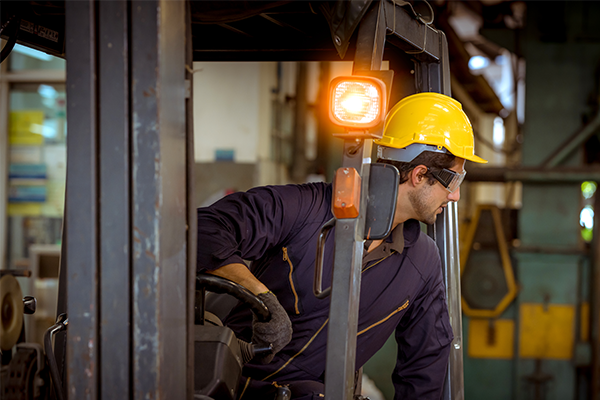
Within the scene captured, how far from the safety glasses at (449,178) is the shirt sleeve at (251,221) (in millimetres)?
499

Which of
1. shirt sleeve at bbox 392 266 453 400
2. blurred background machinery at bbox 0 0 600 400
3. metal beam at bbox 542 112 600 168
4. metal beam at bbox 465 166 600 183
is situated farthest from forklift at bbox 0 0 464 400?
metal beam at bbox 542 112 600 168

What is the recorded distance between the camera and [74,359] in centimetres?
134

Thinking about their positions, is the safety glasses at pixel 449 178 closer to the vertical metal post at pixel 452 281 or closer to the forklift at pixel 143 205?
the vertical metal post at pixel 452 281

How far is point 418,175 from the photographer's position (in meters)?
2.31

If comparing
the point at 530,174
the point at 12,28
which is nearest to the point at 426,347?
the point at 12,28

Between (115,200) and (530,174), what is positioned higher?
(530,174)

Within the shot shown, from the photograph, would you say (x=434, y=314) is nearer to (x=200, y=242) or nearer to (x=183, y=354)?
(x=200, y=242)

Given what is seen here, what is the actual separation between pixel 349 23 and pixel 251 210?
83 centimetres

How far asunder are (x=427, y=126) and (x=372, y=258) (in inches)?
23.7

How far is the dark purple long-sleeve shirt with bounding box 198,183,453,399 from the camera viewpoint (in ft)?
7.34

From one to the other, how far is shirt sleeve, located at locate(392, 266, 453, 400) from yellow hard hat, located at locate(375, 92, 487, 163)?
1.97 feet

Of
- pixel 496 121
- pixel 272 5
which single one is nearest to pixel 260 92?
pixel 272 5

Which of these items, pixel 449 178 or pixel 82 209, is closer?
pixel 82 209

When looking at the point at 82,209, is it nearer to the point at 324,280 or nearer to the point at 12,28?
the point at 12,28
